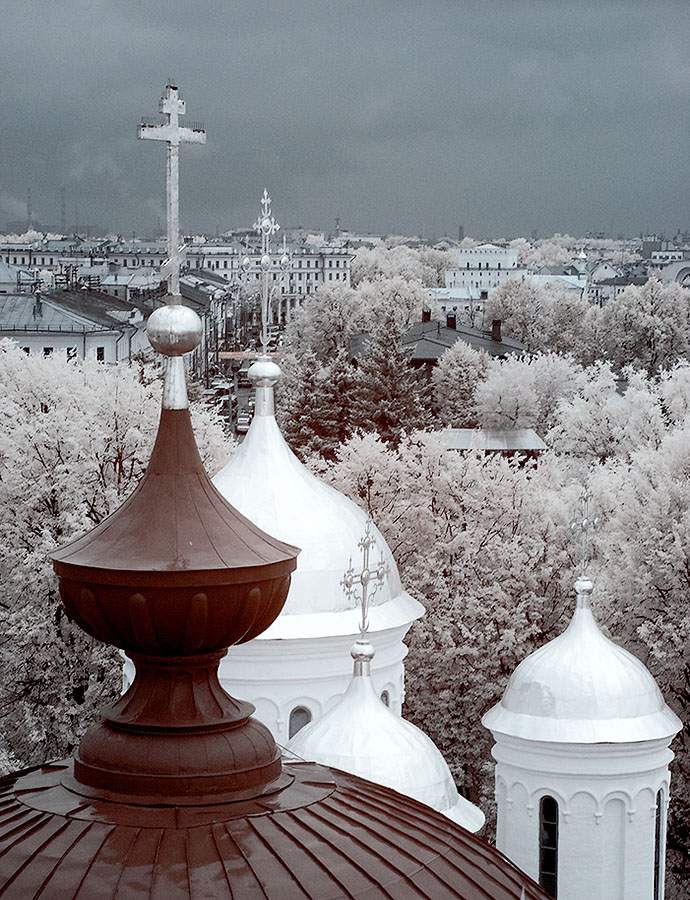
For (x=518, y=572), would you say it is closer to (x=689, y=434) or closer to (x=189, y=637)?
(x=689, y=434)

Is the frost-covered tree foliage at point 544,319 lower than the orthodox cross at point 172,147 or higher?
higher

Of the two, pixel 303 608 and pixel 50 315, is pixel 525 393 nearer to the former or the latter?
pixel 50 315

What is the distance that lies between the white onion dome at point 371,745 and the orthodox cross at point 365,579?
623 mm

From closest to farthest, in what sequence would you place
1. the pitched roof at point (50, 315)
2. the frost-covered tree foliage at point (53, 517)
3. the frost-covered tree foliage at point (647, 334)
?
1. the frost-covered tree foliage at point (53, 517)
2. the pitched roof at point (50, 315)
3. the frost-covered tree foliage at point (647, 334)

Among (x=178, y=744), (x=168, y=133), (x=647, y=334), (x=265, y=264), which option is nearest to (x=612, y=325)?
(x=647, y=334)

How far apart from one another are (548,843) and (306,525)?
232 inches

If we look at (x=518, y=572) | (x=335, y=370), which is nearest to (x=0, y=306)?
(x=335, y=370)

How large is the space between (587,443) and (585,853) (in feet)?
121

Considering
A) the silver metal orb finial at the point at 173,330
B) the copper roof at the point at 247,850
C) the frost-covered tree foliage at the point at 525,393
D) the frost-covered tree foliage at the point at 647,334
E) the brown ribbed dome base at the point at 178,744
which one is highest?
the frost-covered tree foliage at the point at 647,334

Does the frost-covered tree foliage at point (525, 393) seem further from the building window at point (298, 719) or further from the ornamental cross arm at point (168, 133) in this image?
the ornamental cross arm at point (168, 133)

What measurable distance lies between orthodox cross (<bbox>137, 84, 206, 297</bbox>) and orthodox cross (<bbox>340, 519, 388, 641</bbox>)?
13947 mm

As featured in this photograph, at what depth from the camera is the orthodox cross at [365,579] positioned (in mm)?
22531

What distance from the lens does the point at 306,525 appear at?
28562 mm

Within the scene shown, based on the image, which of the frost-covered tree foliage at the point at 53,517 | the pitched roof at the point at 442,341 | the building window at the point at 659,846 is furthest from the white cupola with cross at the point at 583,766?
the pitched roof at the point at 442,341
